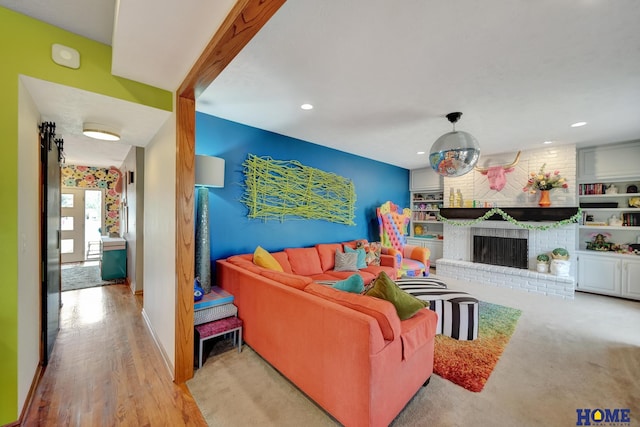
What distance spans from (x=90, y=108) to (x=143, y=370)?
2.20 metres

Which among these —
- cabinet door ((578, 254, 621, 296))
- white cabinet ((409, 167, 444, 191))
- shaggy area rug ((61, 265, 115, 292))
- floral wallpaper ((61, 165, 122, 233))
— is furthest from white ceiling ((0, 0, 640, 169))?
floral wallpaper ((61, 165, 122, 233))

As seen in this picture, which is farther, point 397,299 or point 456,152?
point 456,152

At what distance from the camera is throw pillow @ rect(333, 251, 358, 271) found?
12.7ft

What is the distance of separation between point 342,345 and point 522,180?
16.6 feet

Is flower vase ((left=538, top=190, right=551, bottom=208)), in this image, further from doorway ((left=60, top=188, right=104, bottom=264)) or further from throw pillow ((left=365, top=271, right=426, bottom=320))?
doorway ((left=60, top=188, right=104, bottom=264))

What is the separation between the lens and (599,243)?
14.0 ft

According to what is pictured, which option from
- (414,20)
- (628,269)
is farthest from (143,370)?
(628,269)

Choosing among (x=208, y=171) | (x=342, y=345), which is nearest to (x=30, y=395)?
(x=208, y=171)

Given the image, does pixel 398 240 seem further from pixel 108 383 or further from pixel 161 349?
pixel 108 383

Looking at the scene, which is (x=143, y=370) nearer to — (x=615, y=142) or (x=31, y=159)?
(x=31, y=159)

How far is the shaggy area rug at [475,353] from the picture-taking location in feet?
6.77

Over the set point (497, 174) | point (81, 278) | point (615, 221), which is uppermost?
point (497, 174)

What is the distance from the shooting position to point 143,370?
212cm

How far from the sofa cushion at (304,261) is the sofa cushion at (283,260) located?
8 cm
